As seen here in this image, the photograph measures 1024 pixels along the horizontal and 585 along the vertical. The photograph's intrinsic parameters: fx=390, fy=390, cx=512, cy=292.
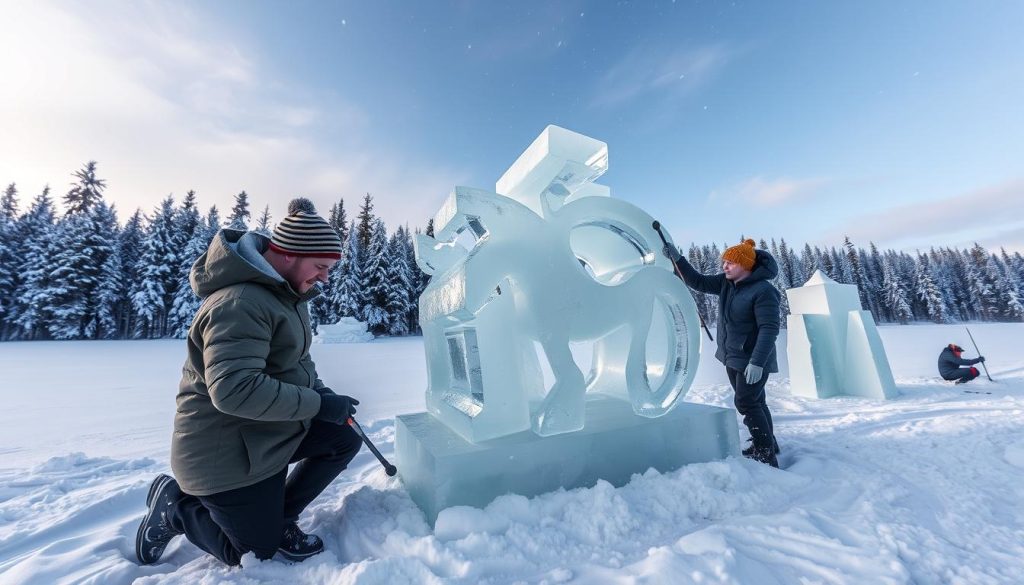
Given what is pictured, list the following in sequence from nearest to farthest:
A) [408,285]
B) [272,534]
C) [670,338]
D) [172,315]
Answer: [272,534] < [670,338] < [172,315] < [408,285]

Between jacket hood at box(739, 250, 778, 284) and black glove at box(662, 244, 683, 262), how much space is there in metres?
0.61

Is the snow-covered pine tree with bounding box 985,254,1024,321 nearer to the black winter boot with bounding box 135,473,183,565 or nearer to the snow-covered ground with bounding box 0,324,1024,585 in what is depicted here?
the snow-covered ground with bounding box 0,324,1024,585

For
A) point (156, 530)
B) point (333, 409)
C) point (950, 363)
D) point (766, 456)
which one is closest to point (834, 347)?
point (950, 363)

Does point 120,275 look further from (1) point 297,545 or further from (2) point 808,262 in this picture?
(2) point 808,262

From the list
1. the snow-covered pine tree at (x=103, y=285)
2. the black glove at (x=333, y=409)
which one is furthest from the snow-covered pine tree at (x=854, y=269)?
the snow-covered pine tree at (x=103, y=285)

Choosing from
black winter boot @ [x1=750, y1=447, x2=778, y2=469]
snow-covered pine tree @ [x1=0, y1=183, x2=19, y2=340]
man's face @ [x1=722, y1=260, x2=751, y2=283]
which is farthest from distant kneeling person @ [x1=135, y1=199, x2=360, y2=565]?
snow-covered pine tree @ [x1=0, y1=183, x2=19, y2=340]

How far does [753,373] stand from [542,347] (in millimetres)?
1760

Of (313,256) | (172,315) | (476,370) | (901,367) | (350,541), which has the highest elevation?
(172,315)

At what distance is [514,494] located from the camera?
84.5 inches

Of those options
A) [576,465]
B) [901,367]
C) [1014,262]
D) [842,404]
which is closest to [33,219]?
[576,465]

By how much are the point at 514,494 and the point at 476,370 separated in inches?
30.1

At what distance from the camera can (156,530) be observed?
1.84 metres

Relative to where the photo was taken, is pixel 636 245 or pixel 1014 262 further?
pixel 1014 262

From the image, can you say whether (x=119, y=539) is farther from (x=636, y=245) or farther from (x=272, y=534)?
(x=636, y=245)
